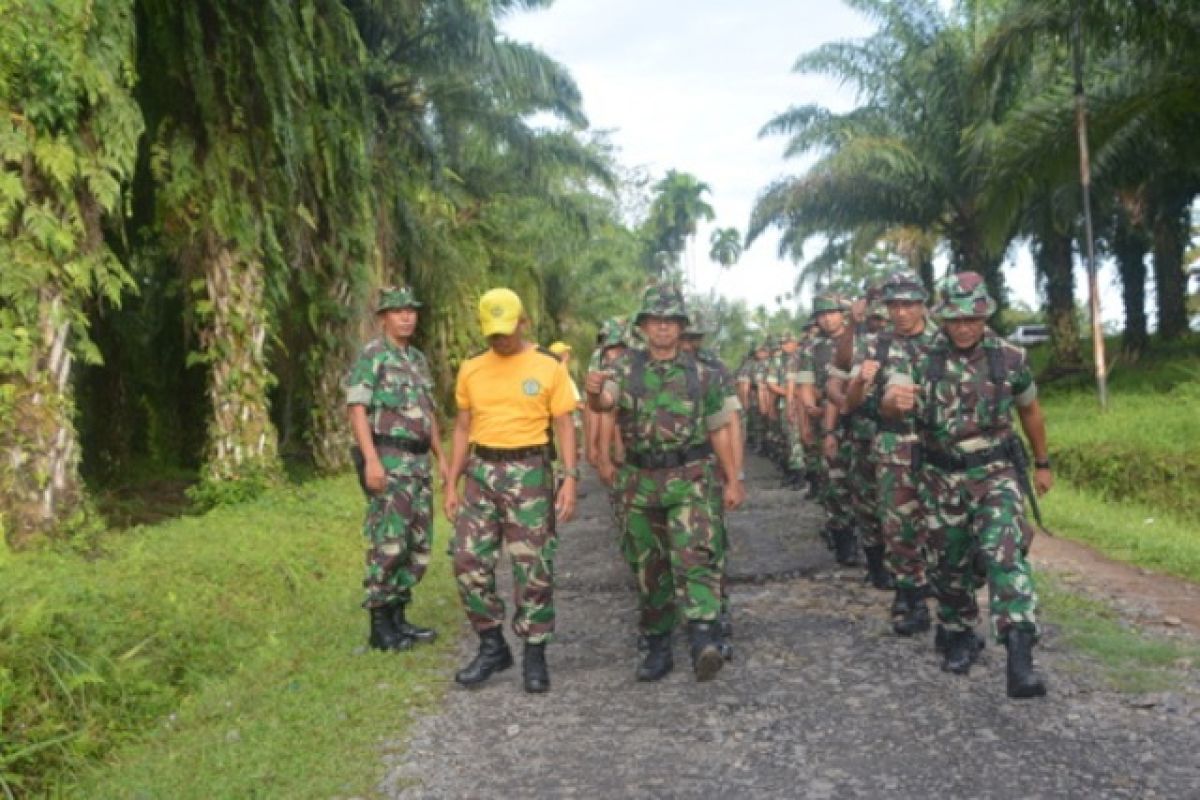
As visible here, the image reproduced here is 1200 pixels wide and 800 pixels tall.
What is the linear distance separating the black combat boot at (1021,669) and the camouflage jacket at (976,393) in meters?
0.83

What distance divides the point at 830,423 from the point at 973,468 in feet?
8.66

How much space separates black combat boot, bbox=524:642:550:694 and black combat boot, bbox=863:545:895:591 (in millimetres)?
2866

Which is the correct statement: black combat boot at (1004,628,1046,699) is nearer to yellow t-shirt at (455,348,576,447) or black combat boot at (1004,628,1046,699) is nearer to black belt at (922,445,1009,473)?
black belt at (922,445,1009,473)

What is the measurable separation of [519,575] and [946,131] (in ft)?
57.9

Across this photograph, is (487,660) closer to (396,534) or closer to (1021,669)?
(396,534)

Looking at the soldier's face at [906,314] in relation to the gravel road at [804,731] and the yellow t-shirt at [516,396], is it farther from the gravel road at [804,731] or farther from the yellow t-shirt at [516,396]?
the yellow t-shirt at [516,396]

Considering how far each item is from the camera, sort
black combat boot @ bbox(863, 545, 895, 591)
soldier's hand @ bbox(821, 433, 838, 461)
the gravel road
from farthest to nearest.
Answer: soldier's hand @ bbox(821, 433, 838, 461) < black combat boot @ bbox(863, 545, 895, 591) < the gravel road

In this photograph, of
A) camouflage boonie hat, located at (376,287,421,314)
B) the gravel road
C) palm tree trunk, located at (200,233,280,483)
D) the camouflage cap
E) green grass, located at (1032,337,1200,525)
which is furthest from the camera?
green grass, located at (1032,337,1200,525)

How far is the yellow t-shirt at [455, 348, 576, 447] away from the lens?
5.37 m

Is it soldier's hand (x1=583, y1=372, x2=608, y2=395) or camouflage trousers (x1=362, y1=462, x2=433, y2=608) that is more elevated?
soldier's hand (x1=583, y1=372, x2=608, y2=395)

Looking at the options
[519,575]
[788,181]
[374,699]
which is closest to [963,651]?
[519,575]

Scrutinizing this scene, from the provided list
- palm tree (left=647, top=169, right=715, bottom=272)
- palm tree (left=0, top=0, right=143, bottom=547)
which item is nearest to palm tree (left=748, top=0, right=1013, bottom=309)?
palm tree (left=0, top=0, right=143, bottom=547)

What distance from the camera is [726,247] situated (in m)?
93.2

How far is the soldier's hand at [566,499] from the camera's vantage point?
5342 millimetres
